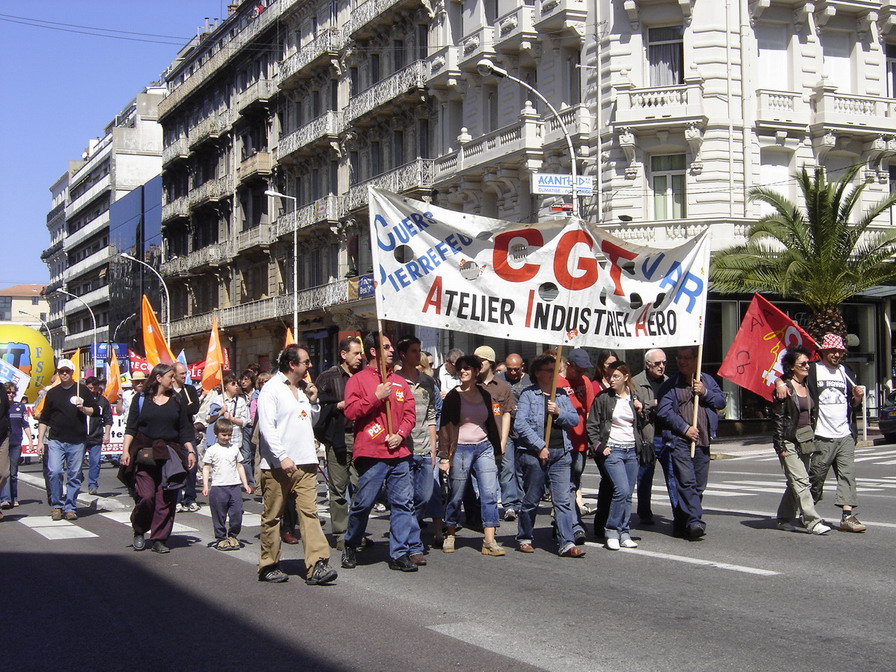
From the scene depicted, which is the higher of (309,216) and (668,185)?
(309,216)

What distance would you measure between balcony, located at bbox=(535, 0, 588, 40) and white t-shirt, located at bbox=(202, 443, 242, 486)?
21602mm

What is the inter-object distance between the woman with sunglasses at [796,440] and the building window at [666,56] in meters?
19.0

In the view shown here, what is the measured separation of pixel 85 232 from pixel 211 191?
43862mm

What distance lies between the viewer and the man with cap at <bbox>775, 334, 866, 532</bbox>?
418 inches

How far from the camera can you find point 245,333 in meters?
53.4

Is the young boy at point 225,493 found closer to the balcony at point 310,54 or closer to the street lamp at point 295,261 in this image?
the street lamp at point 295,261

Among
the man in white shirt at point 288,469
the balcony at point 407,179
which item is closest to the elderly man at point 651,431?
the man in white shirt at point 288,469

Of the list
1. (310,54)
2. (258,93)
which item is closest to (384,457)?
(310,54)

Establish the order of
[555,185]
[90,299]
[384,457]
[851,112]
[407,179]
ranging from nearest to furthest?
[384,457] < [555,185] < [851,112] < [407,179] < [90,299]

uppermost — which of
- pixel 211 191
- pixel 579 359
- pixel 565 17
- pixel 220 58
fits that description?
pixel 220 58

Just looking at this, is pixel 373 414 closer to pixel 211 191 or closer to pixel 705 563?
pixel 705 563

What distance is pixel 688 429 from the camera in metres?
10.3

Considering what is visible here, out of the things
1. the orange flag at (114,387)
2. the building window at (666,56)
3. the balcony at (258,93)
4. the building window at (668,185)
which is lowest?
the orange flag at (114,387)

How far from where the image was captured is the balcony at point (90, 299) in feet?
281
